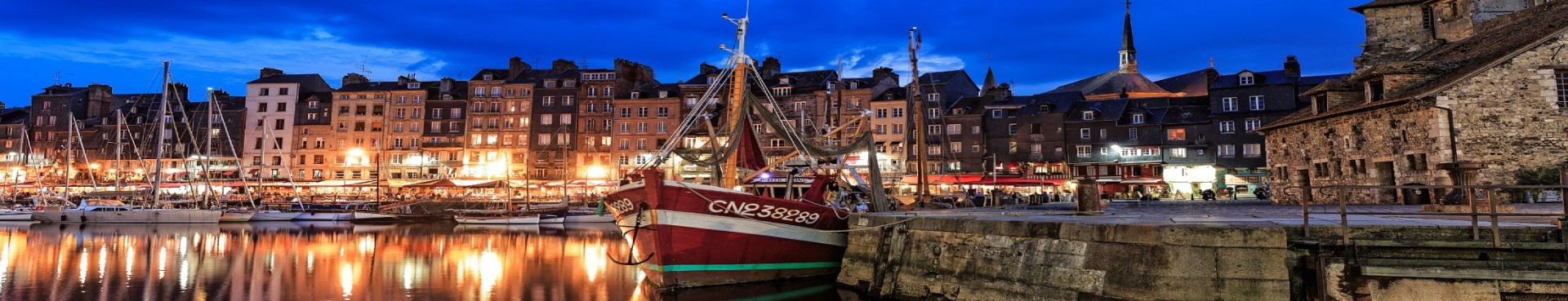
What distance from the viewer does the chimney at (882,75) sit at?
7912cm

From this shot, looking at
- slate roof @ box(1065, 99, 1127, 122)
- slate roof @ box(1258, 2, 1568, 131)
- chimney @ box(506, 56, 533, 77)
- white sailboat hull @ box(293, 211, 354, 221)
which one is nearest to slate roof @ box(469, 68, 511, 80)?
chimney @ box(506, 56, 533, 77)

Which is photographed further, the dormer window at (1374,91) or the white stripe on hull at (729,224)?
the dormer window at (1374,91)

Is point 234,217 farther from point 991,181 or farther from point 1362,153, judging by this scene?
point 1362,153

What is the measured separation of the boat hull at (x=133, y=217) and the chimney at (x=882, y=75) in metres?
49.2

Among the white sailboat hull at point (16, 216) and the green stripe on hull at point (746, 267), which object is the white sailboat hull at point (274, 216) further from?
the green stripe on hull at point (746, 267)

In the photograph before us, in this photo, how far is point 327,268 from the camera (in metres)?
24.1

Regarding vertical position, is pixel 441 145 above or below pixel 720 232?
above

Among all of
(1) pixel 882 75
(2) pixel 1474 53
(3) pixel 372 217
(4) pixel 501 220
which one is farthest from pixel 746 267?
(1) pixel 882 75

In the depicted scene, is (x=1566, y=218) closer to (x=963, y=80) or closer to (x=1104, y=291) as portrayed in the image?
(x=1104, y=291)

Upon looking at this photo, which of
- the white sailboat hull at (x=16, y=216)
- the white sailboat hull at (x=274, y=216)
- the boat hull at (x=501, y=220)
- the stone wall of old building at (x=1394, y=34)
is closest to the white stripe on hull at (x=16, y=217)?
the white sailboat hull at (x=16, y=216)

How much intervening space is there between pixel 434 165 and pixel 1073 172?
5592 centimetres

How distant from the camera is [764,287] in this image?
18.9 m

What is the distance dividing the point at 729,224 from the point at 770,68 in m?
68.1

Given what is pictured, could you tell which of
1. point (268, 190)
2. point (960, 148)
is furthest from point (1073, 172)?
point (268, 190)
